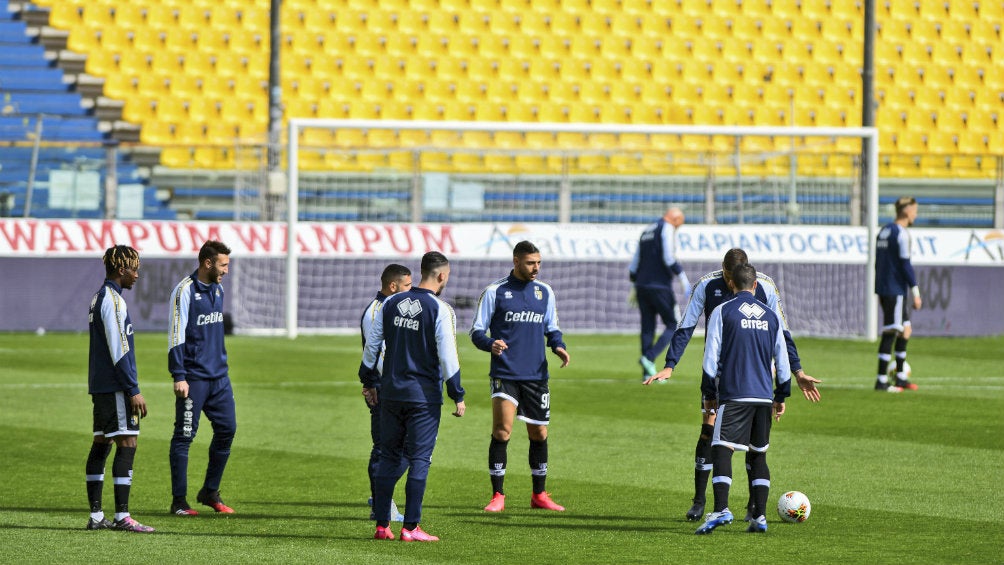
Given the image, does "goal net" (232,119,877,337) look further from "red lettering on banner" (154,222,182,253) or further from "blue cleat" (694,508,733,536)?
"blue cleat" (694,508,733,536)

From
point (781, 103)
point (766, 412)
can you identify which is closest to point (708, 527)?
point (766, 412)

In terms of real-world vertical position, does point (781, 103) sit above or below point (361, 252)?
above

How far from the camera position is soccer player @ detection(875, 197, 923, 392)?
15922 mm

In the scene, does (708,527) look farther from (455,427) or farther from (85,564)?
(455,427)

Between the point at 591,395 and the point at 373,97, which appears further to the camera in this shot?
the point at 373,97

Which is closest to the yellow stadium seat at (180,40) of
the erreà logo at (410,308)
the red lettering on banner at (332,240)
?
the red lettering on banner at (332,240)

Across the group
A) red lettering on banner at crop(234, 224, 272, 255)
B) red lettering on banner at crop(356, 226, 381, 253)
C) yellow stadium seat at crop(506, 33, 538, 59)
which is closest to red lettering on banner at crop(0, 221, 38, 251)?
red lettering on banner at crop(234, 224, 272, 255)

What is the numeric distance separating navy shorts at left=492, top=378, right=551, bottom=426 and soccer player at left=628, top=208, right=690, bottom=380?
7395mm

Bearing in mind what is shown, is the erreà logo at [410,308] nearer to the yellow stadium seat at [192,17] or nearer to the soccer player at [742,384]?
the soccer player at [742,384]

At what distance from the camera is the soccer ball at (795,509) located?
9047mm

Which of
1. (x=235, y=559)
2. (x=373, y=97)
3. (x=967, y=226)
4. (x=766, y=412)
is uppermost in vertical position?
(x=373, y=97)

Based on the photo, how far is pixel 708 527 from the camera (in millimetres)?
8547

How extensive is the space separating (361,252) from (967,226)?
10.2 m

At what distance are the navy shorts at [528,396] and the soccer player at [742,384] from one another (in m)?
1.45
